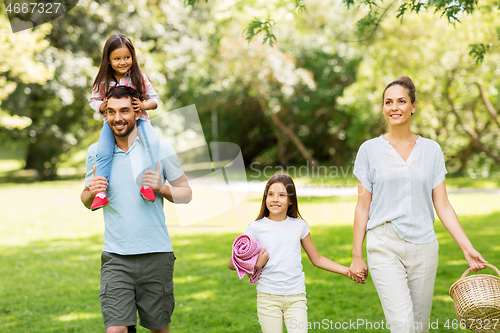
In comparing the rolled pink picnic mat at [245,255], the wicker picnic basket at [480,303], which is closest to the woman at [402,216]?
the wicker picnic basket at [480,303]

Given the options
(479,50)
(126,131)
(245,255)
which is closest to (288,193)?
(245,255)

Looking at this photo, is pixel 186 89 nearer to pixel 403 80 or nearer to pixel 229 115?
pixel 229 115

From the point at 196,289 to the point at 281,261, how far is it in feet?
13.4

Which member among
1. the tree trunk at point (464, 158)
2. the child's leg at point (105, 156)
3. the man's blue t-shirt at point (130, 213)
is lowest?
the tree trunk at point (464, 158)

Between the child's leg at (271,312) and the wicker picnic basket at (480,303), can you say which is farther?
the child's leg at (271,312)

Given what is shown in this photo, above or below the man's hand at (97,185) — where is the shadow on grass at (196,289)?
below

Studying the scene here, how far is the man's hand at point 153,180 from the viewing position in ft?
10.1

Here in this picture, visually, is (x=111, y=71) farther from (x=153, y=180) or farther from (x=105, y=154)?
(x=153, y=180)

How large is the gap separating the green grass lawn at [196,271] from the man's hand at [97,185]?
2.96 meters

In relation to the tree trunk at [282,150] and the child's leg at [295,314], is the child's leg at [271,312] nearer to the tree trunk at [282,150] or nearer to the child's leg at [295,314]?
the child's leg at [295,314]

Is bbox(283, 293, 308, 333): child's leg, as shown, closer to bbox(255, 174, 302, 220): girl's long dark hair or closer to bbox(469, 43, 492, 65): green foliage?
bbox(255, 174, 302, 220): girl's long dark hair

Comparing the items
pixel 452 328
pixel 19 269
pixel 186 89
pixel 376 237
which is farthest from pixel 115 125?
pixel 186 89

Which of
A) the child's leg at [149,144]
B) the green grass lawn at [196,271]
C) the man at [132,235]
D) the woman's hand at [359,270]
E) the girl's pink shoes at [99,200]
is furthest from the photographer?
the green grass lawn at [196,271]

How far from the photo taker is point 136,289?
3213 millimetres
